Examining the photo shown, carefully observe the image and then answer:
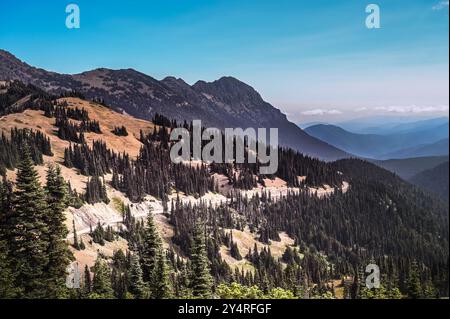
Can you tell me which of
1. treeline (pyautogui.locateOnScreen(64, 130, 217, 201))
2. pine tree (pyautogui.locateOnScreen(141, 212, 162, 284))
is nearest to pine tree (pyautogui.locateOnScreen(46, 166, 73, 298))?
pine tree (pyautogui.locateOnScreen(141, 212, 162, 284))

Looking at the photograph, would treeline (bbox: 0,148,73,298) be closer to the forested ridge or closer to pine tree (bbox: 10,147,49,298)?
pine tree (bbox: 10,147,49,298)

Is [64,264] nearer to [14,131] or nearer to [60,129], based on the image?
[14,131]

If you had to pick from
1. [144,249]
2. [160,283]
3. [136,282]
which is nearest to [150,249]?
[144,249]

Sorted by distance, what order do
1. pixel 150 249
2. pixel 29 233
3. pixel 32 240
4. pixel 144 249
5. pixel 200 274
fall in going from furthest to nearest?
pixel 144 249 < pixel 150 249 < pixel 200 274 < pixel 32 240 < pixel 29 233

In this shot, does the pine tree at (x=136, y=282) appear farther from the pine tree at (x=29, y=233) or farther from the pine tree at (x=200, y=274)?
the pine tree at (x=29, y=233)

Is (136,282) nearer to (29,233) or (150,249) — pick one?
(150,249)
